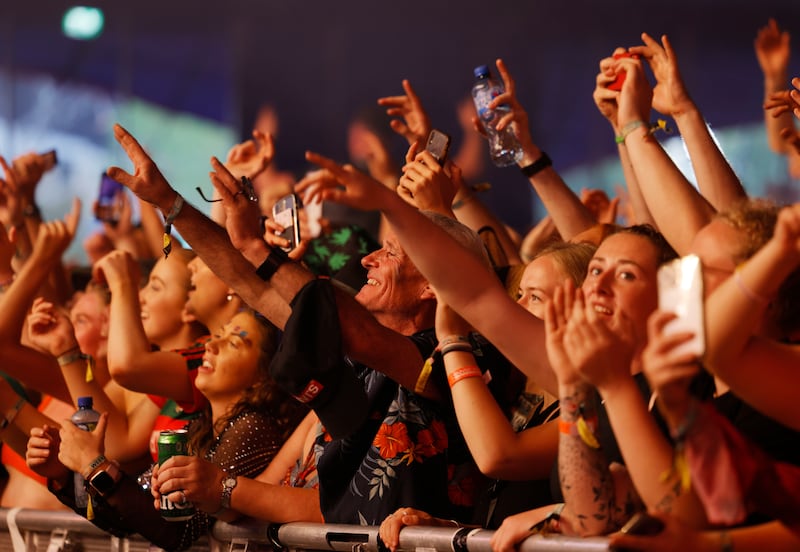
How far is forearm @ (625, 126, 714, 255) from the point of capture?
2.27 meters

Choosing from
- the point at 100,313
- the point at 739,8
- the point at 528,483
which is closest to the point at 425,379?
the point at 528,483

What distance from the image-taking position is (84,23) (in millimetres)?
7512

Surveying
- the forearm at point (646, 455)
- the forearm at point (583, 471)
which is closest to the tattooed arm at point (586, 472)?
the forearm at point (583, 471)

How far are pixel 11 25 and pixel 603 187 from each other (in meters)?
3.96

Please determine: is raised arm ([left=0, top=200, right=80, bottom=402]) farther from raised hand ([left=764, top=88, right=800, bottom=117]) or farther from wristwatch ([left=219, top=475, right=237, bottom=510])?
raised hand ([left=764, top=88, right=800, bottom=117])

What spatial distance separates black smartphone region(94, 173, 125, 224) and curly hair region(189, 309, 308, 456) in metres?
1.95

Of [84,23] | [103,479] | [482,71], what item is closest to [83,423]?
[103,479]

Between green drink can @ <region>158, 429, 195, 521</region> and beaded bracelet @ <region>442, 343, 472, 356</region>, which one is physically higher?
beaded bracelet @ <region>442, 343, 472, 356</region>

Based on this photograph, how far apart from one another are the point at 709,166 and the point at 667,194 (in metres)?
0.36

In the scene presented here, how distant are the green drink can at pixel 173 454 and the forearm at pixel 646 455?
48.6 inches

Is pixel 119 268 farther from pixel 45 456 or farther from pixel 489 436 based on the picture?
pixel 489 436

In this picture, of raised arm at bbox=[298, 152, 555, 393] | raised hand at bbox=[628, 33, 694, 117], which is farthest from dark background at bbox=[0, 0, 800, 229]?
raised arm at bbox=[298, 152, 555, 393]

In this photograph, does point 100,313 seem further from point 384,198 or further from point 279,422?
point 384,198

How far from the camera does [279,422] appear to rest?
3.17 metres
